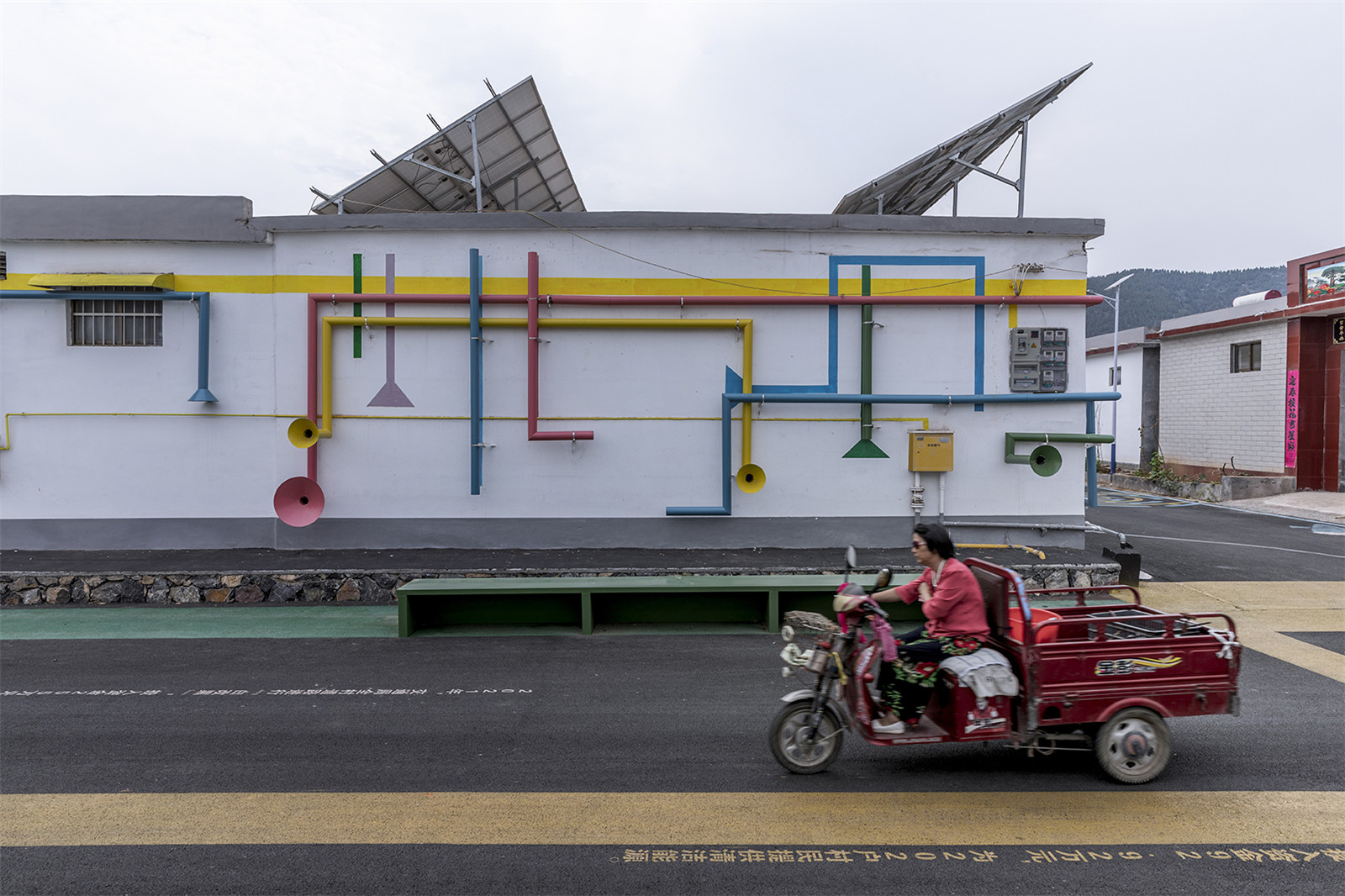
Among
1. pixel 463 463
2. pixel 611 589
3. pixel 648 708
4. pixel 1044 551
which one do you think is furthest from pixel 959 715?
pixel 463 463

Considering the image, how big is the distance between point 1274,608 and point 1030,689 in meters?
7.15

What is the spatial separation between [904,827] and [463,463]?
28.1 feet

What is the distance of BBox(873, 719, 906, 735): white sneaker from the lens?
470cm

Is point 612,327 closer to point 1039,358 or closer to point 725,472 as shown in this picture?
point 725,472

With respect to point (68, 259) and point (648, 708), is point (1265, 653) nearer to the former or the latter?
point (648, 708)

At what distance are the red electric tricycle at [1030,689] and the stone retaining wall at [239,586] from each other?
489cm

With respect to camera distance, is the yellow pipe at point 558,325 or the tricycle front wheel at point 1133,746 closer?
the tricycle front wheel at point 1133,746

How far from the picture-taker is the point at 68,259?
11.3 m

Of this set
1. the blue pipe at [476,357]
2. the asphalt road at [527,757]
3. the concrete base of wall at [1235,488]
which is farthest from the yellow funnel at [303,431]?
the concrete base of wall at [1235,488]

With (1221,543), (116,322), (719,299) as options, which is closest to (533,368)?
(719,299)

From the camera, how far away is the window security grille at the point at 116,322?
1135 cm

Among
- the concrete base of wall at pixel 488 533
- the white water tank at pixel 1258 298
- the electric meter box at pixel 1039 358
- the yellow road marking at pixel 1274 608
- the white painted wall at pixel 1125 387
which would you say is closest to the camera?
the yellow road marking at pixel 1274 608

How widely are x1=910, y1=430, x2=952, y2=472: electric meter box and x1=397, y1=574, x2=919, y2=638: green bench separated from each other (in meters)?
3.06

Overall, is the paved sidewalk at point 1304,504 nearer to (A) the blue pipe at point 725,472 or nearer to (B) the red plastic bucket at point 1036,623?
(A) the blue pipe at point 725,472
